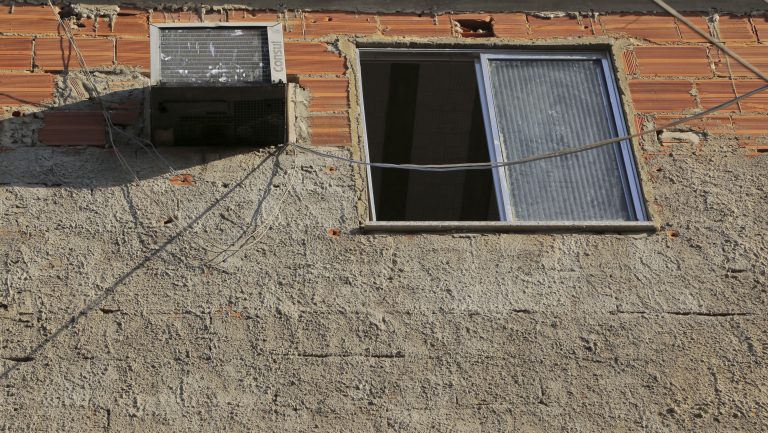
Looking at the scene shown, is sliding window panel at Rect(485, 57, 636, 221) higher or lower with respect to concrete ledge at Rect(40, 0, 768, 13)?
lower

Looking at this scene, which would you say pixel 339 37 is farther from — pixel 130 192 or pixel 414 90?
pixel 414 90

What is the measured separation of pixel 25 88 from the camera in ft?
23.3

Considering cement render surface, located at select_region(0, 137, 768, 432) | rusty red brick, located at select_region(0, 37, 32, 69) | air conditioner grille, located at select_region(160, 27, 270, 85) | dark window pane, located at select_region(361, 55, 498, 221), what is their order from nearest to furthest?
cement render surface, located at select_region(0, 137, 768, 432)
air conditioner grille, located at select_region(160, 27, 270, 85)
rusty red brick, located at select_region(0, 37, 32, 69)
dark window pane, located at select_region(361, 55, 498, 221)

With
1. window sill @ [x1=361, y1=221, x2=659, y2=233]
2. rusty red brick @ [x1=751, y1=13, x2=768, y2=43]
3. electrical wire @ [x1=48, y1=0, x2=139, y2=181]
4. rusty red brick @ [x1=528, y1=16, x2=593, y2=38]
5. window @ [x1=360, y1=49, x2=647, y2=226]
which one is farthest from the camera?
rusty red brick @ [x1=751, y1=13, x2=768, y2=43]

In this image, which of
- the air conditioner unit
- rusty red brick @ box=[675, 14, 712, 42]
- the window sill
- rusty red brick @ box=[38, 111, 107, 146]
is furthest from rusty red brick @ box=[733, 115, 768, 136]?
rusty red brick @ box=[38, 111, 107, 146]

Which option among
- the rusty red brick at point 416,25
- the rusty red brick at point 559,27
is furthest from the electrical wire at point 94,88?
the rusty red brick at point 559,27

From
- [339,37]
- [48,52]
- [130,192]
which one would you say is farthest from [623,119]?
[48,52]

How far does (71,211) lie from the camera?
6625 mm

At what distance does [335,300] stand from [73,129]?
1.82m

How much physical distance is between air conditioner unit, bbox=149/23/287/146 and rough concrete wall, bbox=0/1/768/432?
137 mm

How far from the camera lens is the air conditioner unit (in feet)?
22.0

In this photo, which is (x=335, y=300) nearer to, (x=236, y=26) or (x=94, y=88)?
(x=236, y=26)

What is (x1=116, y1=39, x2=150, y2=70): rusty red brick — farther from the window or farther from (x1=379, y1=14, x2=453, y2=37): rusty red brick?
(x1=379, y1=14, x2=453, y2=37): rusty red brick

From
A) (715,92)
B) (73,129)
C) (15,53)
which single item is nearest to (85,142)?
(73,129)
